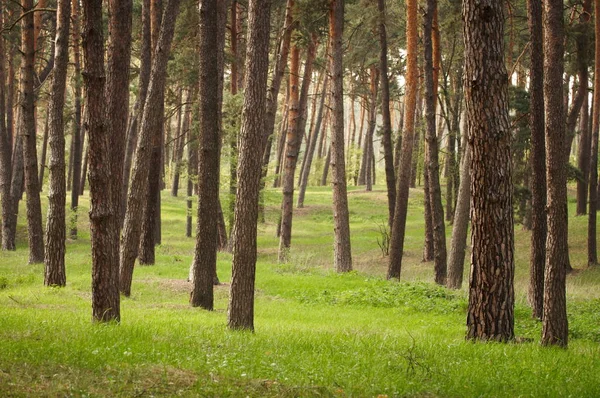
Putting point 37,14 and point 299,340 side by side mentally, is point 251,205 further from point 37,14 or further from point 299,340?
point 37,14

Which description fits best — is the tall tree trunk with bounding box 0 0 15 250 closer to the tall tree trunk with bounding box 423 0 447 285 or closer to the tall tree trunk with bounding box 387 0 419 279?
the tall tree trunk with bounding box 387 0 419 279

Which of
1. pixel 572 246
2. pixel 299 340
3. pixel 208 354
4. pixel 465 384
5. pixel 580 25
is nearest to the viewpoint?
pixel 465 384

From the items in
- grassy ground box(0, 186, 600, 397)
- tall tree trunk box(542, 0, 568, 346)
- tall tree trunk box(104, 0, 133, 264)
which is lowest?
grassy ground box(0, 186, 600, 397)

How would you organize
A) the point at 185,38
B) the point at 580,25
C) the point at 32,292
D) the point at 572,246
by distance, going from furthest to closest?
the point at 572,246, the point at 185,38, the point at 580,25, the point at 32,292

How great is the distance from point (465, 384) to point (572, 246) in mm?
24259

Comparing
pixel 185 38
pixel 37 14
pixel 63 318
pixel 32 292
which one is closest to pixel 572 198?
pixel 185 38

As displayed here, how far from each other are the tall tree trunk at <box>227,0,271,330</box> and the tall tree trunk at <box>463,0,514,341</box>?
2.79m

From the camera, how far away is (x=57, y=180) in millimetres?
16031

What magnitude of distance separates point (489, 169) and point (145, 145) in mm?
7543

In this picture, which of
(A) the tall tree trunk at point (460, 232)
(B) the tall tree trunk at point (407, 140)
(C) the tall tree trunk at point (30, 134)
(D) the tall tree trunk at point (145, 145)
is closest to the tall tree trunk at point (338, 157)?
(B) the tall tree trunk at point (407, 140)

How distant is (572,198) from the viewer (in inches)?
1650

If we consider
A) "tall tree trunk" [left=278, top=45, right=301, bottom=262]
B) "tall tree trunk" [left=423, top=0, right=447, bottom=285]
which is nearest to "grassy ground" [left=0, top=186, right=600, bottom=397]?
"tall tree trunk" [left=423, top=0, right=447, bottom=285]

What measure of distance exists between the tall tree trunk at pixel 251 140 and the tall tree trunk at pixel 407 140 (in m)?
11.0

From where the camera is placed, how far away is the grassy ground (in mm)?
6355
